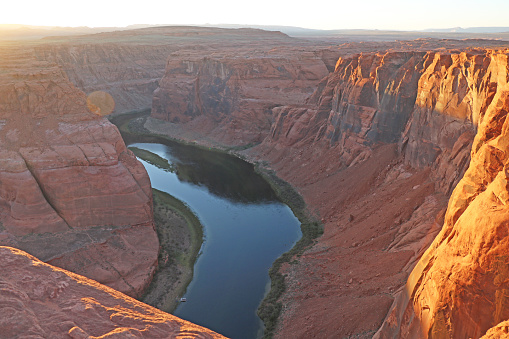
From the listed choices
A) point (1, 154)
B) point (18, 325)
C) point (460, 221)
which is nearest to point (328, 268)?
point (460, 221)

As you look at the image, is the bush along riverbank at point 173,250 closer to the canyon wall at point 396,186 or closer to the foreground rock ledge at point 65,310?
the canyon wall at point 396,186

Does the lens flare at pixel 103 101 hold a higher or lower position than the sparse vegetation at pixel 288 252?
higher

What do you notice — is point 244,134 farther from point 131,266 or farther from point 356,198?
point 131,266

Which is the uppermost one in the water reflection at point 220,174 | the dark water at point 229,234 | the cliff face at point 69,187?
the cliff face at point 69,187

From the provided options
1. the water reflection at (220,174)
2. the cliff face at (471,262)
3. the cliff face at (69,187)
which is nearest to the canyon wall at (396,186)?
the cliff face at (471,262)

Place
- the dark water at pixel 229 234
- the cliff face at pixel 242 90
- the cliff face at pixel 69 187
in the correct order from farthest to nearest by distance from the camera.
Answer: the cliff face at pixel 242 90
the cliff face at pixel 69 187
the dark water at pixel 229 234

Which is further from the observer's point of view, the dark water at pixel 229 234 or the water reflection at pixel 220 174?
the water reflection at pixel 220 174

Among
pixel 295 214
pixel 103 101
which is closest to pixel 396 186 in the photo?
pixel 295 214
